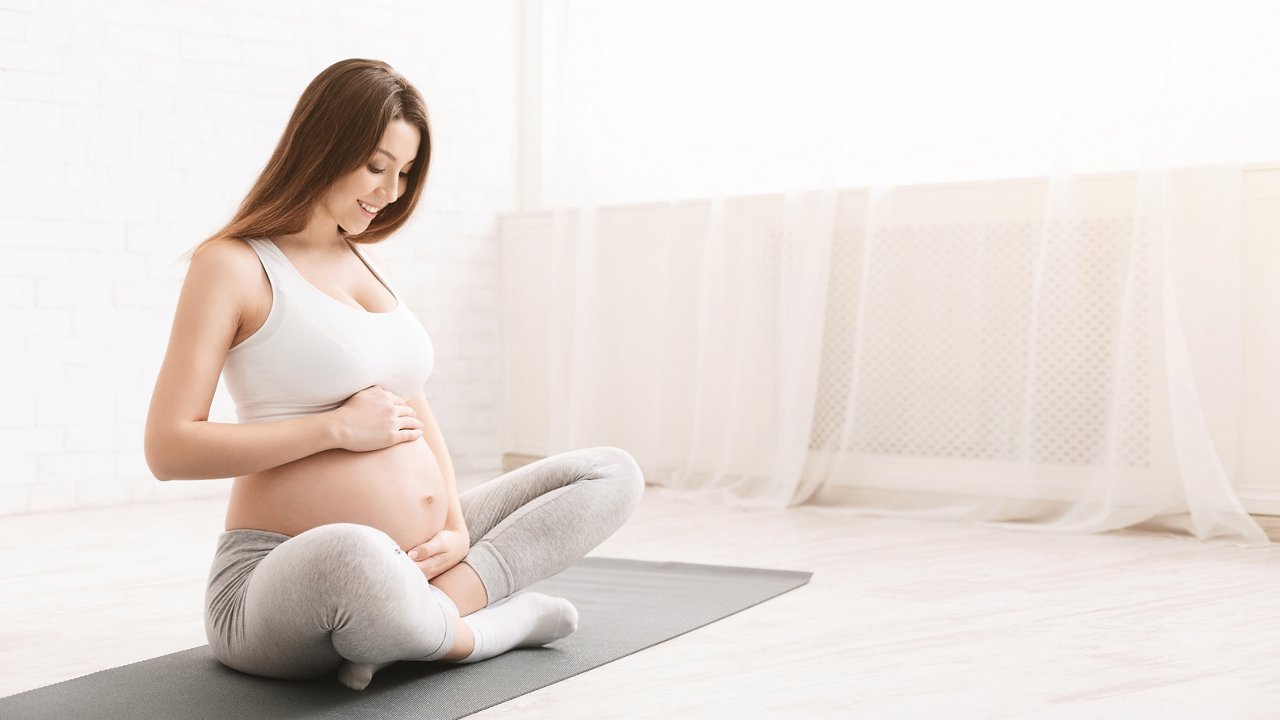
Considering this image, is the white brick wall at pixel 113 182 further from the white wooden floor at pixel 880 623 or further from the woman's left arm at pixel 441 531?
the woman's left arm at pixel 441 531

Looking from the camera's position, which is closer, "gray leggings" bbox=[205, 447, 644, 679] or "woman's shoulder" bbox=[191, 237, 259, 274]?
"gray leggings" bbox=[205, 447, 644, 679]

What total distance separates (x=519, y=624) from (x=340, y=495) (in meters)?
0.34

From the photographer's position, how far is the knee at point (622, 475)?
1.89m

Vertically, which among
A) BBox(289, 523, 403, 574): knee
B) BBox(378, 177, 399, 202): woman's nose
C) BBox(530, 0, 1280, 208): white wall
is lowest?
BBox(289, 523, 403, 574): knee

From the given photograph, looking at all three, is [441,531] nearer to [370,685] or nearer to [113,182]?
[370,685]

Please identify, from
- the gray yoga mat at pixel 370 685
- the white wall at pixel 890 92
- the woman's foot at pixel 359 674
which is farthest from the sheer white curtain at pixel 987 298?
the woman's foot at pixel 359 674

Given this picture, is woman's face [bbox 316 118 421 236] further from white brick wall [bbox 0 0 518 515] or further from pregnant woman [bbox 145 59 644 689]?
white brick wall [bbox 0 0 518 515]

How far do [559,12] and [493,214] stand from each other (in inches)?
29.5

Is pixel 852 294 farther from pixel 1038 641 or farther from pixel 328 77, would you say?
pixel 328 77

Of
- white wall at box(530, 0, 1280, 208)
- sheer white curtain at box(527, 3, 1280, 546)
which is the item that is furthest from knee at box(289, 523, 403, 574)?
white wall at box(530, 0, 1280, 208)

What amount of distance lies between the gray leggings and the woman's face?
0.43 metres

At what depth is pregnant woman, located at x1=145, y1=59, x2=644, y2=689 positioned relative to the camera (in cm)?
152

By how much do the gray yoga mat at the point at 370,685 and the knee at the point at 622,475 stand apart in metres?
0.21

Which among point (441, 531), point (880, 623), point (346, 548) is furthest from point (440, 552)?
point (880, 623)
